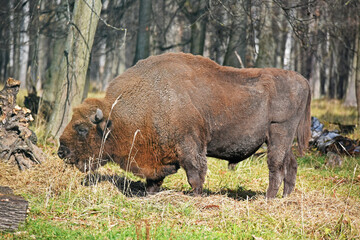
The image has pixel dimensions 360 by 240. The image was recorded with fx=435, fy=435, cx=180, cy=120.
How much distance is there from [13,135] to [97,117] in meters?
1.65

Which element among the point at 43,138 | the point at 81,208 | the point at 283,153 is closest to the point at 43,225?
the point at 81,208

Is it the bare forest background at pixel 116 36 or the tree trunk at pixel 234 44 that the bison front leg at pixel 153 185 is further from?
the tree trunk at pixel 234 44

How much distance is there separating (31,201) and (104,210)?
979 millimetres

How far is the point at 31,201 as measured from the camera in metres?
5.41

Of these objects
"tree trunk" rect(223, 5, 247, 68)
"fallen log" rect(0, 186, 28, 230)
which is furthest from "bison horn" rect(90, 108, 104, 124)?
"tree trunk" rect(223, 5, 247, 68)

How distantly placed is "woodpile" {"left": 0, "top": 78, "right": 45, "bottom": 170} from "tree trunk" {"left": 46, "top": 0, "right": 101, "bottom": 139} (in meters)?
1.73

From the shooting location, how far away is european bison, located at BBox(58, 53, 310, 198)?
19.9ft

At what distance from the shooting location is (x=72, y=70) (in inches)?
343

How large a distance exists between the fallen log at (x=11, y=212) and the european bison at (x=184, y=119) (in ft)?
5.06

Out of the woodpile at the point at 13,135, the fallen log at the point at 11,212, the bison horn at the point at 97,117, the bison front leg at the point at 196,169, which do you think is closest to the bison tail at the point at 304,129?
the bison front leg at the point at 196,169

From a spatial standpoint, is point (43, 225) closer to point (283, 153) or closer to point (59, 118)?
point (283, 153)

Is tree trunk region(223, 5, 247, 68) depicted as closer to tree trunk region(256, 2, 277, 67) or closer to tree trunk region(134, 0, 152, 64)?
tree trunk region(256, 2, 277, 67)

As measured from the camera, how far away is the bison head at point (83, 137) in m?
6.35

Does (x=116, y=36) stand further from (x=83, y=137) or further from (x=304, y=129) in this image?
(x=304, y=129)
